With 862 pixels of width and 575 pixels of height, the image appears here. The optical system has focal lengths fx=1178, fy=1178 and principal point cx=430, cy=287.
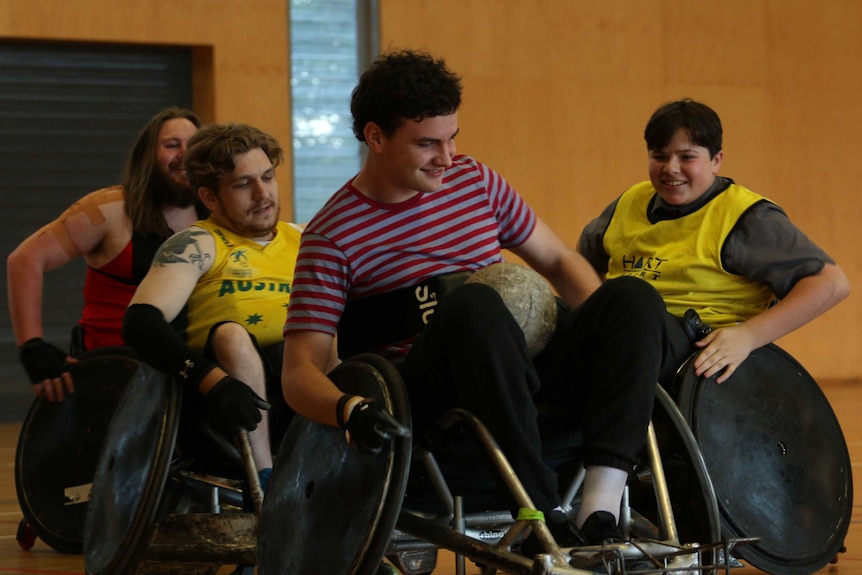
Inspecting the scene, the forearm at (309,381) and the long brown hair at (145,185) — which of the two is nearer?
the forearm at (309,381)

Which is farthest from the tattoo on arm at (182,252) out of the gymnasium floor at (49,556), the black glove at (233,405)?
the gymnasium floor at (49,556)

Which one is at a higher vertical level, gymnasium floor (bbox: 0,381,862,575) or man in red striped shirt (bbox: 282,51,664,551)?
man in red striped shirt (bbox: 282,51,664,551)

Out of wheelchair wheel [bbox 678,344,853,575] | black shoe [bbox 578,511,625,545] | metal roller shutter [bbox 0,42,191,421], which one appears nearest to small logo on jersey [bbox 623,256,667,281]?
wheelchair wheel [bbox 678,344,853,575]

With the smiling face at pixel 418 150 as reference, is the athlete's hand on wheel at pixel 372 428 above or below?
below

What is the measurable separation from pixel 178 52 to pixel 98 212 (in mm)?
3767

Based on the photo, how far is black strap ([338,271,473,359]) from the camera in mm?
2391

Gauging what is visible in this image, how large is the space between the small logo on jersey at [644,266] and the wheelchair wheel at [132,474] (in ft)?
4.11

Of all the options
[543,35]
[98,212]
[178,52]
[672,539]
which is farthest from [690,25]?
[672,539]

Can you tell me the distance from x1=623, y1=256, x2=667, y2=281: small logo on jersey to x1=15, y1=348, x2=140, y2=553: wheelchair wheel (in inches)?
59.7

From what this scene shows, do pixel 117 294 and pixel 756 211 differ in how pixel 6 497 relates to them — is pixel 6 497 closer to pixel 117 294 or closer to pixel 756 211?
pixel 117 294

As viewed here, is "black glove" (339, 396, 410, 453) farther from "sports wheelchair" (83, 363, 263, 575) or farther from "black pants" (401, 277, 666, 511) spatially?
"sports wheelchair" (83, 363, 263, 575)

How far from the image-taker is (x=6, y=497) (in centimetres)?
472

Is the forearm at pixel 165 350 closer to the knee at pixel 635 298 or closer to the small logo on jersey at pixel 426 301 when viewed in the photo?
the small logo on jersey at pixel 426 301

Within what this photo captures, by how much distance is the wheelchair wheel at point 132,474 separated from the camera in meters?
2.59
